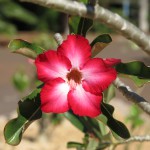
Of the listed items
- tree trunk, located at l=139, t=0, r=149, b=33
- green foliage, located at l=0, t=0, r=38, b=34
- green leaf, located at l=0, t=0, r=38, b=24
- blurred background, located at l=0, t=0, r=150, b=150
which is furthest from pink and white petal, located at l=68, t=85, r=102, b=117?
tree trunk, located at l=139, t=0, r=149, b=33

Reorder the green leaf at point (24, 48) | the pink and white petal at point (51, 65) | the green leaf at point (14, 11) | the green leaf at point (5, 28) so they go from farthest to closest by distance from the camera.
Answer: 1. the green leaf at point (14, 11)
2. the green leaf at point (5, 28)
3. the green leaf at point (24, 48)
4. the pink and white petal at point (51, 65)

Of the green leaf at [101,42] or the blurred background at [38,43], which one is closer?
the green leaf at [101,42]

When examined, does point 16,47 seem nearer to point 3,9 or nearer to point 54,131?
point 54,131

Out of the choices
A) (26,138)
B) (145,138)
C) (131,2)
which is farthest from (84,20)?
(131,2)

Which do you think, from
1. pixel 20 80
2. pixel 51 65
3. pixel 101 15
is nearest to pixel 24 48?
pixel 51 65

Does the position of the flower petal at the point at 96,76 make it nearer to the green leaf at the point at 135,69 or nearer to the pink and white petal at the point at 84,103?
the pink and white petal at the point at 84,103

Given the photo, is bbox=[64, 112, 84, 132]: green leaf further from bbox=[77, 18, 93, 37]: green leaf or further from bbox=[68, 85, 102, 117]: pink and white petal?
bbox=[68, 85, 102, 117]: pink and white petal

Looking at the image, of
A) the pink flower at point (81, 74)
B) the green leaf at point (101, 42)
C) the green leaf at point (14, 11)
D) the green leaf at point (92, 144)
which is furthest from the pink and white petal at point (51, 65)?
the green leaf at point (14, 11)
